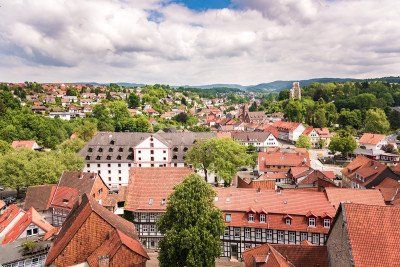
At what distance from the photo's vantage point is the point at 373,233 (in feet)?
67.1

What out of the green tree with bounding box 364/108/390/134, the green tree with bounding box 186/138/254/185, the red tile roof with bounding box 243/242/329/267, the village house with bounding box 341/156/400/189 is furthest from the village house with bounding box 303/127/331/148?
the red tile roof with bounding box 243/242/329/267

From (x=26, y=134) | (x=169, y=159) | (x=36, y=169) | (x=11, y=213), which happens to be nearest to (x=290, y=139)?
(x=169, y=159)

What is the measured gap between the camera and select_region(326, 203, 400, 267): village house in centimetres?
1971

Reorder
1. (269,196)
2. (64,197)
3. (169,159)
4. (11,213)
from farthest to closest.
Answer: (169,159), (64,197), (11,213), (269,196)

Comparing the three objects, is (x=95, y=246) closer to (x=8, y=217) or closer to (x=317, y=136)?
(x=8, y=217)

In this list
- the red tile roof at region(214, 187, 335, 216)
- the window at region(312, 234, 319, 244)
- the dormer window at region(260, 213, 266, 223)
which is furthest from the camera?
the dormer window at region(260, 213, 266, 223)

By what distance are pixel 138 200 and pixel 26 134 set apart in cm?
7410

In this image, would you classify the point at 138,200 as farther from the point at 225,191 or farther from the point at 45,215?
the point at 45,215

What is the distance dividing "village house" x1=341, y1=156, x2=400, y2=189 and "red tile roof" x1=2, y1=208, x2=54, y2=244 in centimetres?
4764

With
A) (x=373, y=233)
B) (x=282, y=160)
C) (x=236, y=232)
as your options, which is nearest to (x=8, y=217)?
(x=236, y=232)

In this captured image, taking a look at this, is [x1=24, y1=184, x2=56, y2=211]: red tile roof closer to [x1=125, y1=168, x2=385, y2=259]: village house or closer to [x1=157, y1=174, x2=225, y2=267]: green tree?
[x1=125, y1=168, x2=385, y2=259]: village house

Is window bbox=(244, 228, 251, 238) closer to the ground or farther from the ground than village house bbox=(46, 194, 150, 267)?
closer to the ground

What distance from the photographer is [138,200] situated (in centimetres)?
4231

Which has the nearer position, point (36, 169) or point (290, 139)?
point (36, 169)
